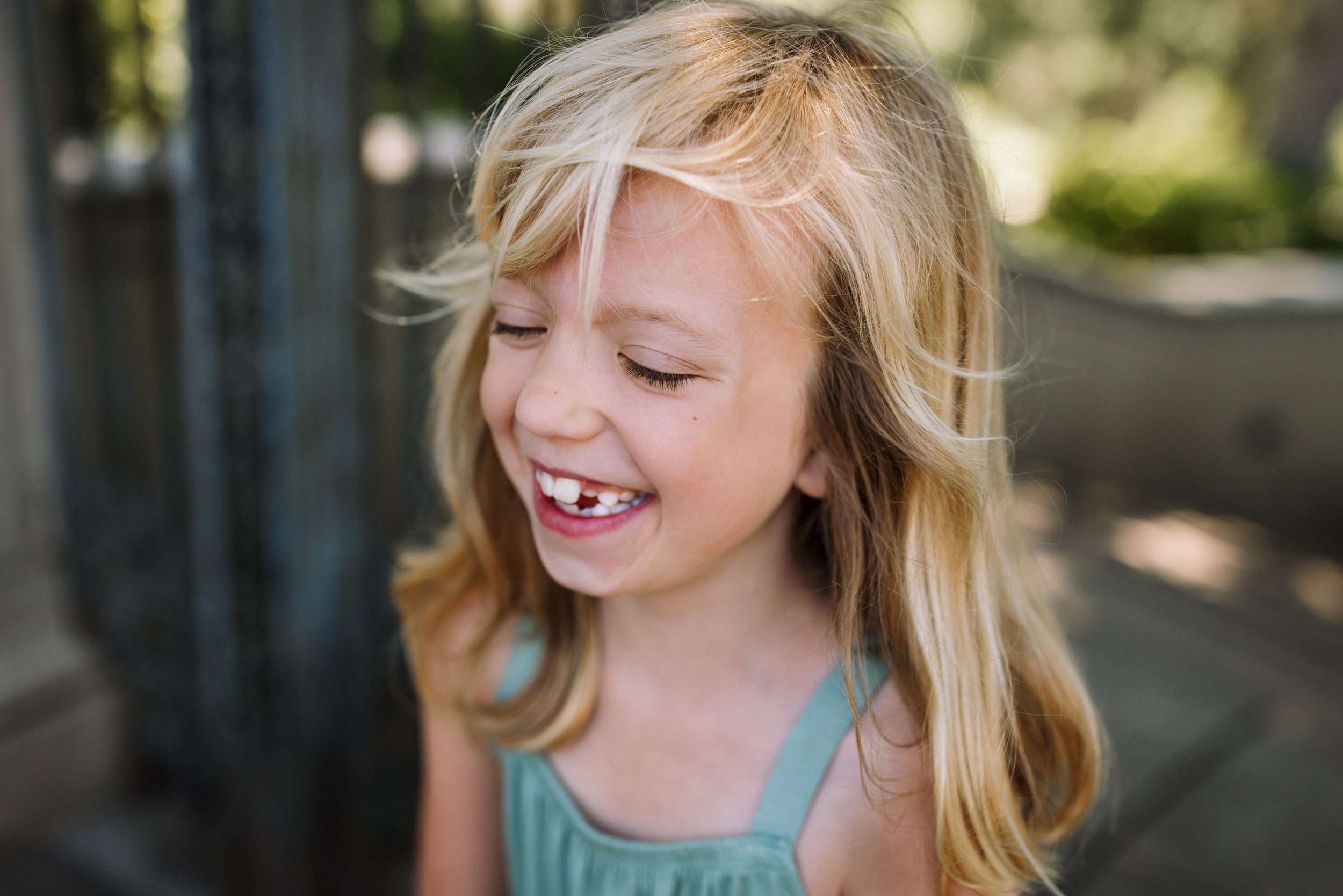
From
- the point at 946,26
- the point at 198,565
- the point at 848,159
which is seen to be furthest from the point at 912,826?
the point at 946,26

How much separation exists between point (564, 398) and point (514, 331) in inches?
6.1

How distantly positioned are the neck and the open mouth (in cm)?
19

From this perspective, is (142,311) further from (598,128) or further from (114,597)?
(598,128)

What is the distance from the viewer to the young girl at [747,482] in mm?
1075

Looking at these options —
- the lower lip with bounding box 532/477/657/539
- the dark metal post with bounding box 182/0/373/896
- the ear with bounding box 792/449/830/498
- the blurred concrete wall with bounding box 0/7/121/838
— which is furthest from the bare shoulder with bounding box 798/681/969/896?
the blurred concrete wall with bounding box 0/7/121/838

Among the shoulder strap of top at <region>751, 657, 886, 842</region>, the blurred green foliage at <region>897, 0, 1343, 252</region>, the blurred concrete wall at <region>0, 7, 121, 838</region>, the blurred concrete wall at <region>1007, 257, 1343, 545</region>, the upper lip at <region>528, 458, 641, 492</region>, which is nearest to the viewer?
the upper lip at <region>528, 458, 641, 492</region>

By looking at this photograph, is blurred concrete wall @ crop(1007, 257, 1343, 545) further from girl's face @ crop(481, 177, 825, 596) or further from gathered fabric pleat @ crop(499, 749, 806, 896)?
girl's face @ crop(481, 177, 825, 596)

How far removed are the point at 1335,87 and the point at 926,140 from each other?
10250 millimetres

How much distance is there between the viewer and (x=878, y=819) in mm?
1232

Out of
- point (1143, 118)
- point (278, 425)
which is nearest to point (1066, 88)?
point (1143, 118)

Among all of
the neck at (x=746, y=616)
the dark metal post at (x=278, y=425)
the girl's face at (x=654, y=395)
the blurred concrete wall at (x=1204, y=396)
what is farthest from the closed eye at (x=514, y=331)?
the blurred concrete wall at (x=1204, y=396)

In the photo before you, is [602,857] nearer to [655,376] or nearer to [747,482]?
[747,482]

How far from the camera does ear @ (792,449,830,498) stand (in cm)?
125

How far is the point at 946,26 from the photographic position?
21.5 m
